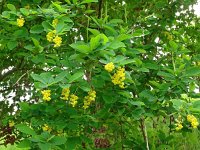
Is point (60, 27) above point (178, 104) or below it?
above

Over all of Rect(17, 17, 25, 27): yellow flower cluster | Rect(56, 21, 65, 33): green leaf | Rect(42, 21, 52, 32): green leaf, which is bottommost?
Rect(56, 21, 65, 33): green leaf

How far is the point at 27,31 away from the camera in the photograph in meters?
1.99

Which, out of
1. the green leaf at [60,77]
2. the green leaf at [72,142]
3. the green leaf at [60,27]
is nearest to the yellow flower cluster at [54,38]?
the green leaf at [60,27]

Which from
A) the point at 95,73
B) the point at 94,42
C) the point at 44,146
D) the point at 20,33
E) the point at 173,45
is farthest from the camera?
the point at 173,45

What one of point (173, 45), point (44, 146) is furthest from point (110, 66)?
point (173, 45)

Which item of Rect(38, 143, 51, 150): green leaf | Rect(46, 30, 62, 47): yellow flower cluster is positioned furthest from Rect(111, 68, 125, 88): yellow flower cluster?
Rect(38, 143, 51, 150): green leaf

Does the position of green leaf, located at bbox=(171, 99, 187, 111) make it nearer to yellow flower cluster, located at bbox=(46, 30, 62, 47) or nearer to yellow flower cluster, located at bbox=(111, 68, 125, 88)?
yellow flower cluster, located at bbox=(111, 68, 125, 88)

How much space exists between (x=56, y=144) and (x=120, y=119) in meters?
0.78

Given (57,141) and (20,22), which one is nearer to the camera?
(57,141)

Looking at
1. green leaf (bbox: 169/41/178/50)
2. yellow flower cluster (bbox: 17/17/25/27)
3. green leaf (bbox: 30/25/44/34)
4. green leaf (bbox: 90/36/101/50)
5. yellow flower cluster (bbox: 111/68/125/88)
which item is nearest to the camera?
green leaf (bbox: 90/36/101/50)

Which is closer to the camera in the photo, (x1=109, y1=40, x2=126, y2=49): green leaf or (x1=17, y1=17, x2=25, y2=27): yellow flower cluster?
(x1=109, y1=40, x2=126, y2=49): green leaf

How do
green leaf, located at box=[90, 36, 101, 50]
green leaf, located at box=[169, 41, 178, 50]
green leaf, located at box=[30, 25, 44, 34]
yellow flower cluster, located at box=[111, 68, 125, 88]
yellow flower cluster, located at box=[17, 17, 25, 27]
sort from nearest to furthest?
green leaf, located at box=[90, 36, 101, 50], yellow flower cluster, located at box=[111, 68, 125, 88], yellow flower cluster, located at box=[17, 17, 25, 27], green leaf, located at box=[30, 25, 44, 34], green leaf, located at box=[169, 41, 178, 50]

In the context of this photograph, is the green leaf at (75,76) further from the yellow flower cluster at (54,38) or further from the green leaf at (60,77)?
the yellow flower cluster at (54,38)

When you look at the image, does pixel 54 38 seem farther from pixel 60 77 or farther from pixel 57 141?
pixel 57 141
